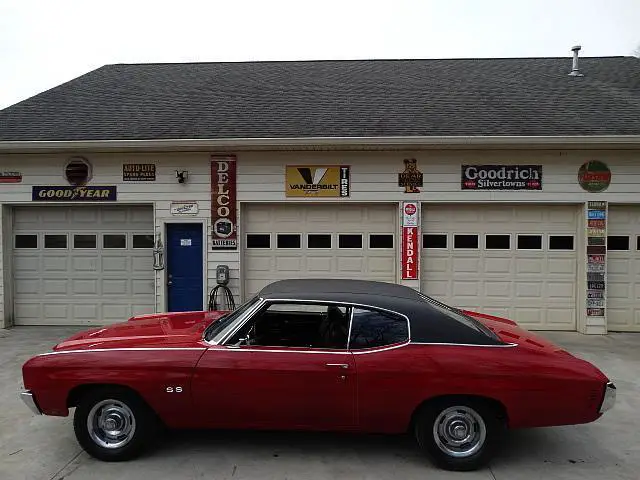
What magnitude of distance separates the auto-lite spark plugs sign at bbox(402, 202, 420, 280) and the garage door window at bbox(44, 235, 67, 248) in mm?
6195

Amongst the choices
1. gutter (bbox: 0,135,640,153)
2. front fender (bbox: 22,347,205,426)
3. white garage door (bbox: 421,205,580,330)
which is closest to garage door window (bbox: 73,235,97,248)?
gutter (bbox: 0,135,640,153)

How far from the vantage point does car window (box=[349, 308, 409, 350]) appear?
3867mm

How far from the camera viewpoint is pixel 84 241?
9.20 metres

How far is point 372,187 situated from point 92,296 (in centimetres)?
550

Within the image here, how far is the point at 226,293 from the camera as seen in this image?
28.9 feet

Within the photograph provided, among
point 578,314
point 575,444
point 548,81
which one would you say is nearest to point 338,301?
point 575,444

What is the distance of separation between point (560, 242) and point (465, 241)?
1655 millimetres

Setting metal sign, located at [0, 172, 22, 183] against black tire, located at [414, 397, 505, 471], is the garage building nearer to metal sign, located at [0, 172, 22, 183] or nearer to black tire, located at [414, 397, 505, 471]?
metal sign, located at [0, 172, 22, 183]

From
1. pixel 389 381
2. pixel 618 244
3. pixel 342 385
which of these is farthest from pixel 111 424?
pixel 618 244

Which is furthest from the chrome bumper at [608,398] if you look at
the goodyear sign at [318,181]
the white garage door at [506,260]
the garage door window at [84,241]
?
the garage door window at [84,241]

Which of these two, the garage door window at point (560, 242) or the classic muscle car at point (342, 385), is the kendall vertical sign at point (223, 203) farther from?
the garage door window at point (560, 242)

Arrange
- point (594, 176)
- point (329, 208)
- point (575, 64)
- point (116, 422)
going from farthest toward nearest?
point (575, 64), point (329, 208), point (594, 176), point (116, 422)

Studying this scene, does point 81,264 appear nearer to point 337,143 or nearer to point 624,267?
point 337,143

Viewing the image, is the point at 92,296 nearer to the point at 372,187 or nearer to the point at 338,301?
the point at 372,187
